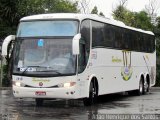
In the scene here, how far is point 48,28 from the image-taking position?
18.6m

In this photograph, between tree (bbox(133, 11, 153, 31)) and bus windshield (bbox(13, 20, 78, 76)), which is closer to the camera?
bus windshield (bbox(13, 20, 78, 76))

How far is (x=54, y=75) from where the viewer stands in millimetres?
17797

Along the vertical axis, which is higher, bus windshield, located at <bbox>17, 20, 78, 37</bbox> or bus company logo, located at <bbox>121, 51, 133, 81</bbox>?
bus windshield, located at <bbox>17, 20, 78, 37</bbox>

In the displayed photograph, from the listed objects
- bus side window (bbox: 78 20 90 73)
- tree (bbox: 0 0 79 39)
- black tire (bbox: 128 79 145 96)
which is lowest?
black tire (bbox: 128 79 145 96)

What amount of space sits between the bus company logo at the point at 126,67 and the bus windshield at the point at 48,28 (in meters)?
5.51

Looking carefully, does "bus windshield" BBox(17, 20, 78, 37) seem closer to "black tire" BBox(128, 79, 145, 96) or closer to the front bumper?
the front bumper

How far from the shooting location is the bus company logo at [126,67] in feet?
77.6

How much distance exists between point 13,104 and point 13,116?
4463 millimetres

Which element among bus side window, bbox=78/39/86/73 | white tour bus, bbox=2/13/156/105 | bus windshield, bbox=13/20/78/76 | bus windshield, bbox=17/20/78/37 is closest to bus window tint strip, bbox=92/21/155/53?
white tour bus, bbox=2/13/156/105

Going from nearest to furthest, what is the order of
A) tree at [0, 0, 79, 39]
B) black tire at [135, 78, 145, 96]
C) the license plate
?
the license plate → black tire at [135, 78, 145, 96] → tree at [0, 0, 79, 39]

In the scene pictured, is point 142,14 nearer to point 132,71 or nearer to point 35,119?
point 132,71

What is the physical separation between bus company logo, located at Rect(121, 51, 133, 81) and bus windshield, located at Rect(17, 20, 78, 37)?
5.51 metres

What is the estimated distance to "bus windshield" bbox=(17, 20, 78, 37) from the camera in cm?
1834

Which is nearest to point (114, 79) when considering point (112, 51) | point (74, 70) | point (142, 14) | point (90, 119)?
point (112, 51)
